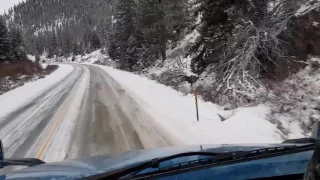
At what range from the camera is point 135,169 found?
219 centimetres

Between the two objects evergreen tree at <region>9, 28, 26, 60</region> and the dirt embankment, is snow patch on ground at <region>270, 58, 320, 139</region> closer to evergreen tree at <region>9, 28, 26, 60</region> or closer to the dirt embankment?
the dirt embankment

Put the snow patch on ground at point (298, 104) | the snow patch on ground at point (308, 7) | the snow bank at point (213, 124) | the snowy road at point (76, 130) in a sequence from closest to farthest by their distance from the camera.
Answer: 1. the snowy road at point (76, 130)
2. the snow bank at point (213, 124)
3. the snow patch on ground at point (298, 104)
4. the snow patch on ground at point (308, 7)

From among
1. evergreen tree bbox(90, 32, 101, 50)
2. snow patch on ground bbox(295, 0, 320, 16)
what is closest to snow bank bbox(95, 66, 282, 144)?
snow patch on ground bbox(295, 0, 320, 16)

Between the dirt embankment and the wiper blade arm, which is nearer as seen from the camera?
the wiper blade arm

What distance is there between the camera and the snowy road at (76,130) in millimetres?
6793

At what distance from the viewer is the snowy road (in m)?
6.79

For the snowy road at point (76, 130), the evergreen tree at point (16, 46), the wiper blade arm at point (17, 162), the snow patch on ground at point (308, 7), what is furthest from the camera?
the evergreen tree at point (16, 46)

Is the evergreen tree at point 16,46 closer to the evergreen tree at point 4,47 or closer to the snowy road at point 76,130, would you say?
the evergreen tree at point 4,47

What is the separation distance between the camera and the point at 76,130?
8.53 metres

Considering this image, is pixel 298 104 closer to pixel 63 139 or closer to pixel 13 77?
pixel 63 139

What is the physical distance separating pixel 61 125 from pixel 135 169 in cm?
772

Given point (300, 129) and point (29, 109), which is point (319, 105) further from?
point (29, 109)

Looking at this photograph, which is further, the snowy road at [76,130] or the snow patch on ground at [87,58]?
the snow patch on ground at [87,58]

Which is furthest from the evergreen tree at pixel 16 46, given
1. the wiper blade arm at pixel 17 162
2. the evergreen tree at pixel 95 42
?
the evergreen tree at pixel 95 42
